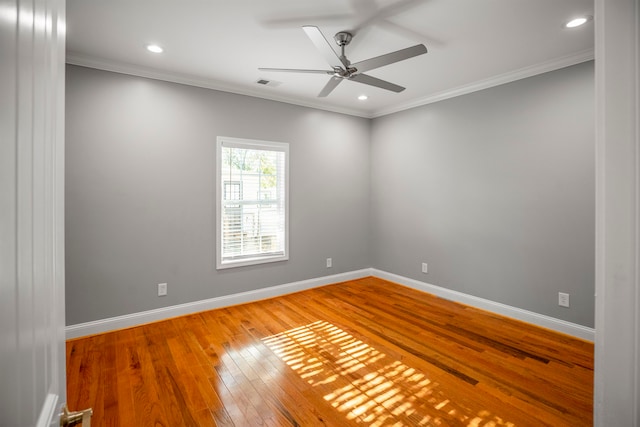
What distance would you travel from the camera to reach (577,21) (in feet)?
7.79

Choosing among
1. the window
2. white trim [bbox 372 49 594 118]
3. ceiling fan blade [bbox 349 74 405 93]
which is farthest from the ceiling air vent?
white trim [bbox 372 49 594 118]

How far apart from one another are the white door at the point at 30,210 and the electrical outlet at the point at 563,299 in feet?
12.8

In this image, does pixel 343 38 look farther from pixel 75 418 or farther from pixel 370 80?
pixel 75 418

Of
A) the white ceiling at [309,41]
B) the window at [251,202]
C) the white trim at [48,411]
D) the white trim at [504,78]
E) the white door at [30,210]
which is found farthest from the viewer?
the window at [251,202]

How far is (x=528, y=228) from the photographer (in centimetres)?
335

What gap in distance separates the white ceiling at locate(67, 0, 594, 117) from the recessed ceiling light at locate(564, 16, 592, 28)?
5cm

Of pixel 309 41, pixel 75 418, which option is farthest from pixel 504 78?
pixel 75 418

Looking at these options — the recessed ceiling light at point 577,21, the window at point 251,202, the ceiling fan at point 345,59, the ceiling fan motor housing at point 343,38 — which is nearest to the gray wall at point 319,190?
the window at point 251,202

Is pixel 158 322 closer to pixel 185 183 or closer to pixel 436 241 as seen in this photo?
pixel 185 183

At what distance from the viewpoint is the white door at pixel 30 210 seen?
394 millimetres

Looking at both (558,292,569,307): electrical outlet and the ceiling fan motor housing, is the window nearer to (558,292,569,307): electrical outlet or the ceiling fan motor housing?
the ceiling fan motor housing

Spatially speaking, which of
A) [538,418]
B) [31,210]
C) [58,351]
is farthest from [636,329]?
[538,418]

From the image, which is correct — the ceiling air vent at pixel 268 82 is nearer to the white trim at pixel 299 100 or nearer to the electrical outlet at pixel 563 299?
the white trim at pixel 299 100

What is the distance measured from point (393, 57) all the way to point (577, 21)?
1.49 meters
